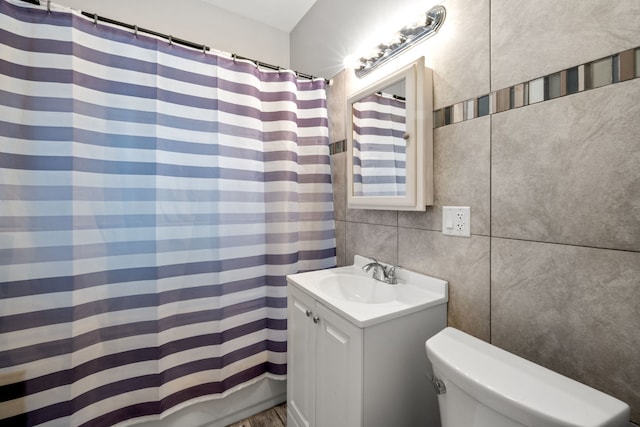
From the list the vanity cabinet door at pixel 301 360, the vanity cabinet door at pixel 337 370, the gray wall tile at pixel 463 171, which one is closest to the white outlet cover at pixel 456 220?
the gray wall tile at pixel 463 171

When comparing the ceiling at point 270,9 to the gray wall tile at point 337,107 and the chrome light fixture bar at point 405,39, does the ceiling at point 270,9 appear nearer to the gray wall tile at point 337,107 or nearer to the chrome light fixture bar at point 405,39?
the gray wall tile at point 337,107

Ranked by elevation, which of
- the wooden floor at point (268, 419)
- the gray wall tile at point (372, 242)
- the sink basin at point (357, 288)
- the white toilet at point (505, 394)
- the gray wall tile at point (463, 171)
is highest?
the gray wall tile at point (463, 171)

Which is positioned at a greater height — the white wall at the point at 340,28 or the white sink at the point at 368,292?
the white wall at the point at 340,28

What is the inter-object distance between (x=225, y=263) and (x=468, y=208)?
3.98 feet

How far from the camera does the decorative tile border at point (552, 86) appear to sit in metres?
0.67

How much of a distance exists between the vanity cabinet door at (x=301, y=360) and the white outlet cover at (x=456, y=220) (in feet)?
2.11

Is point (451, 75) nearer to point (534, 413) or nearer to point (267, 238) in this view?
point (534, 413)

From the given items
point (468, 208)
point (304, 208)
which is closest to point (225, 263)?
point (304, 208)

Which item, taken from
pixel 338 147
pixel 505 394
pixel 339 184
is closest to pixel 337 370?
pixel 505 394

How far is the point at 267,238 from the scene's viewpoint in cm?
159

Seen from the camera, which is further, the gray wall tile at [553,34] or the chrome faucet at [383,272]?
the chrome faucet at [383,272]

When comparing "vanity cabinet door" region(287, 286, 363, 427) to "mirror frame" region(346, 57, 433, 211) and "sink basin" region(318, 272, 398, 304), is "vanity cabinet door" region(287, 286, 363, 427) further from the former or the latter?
"mirror frame" region(346, 57, 433, 211)

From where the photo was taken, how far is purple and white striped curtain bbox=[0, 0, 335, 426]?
106cm

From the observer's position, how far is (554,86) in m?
0.78
